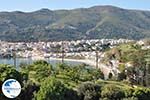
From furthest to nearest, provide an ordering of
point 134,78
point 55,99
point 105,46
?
point 105,46, point 134,78, point 55,99

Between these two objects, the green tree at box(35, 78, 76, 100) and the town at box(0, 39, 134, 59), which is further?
the town at box(0, 39, 134, 59)

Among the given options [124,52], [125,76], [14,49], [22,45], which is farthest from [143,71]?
[22,45]

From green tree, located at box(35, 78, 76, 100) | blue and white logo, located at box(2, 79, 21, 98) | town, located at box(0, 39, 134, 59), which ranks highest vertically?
blue and white logo, located at box(2, 79, 21, 98)

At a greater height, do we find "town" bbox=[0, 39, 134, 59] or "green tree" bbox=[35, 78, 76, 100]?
"green tree" bbox=[35, 78, 76, 100]

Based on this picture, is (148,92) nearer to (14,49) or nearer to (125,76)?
(125,76)

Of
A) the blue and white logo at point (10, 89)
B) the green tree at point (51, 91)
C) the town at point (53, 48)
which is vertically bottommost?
Answer: the town at point (53, 48)

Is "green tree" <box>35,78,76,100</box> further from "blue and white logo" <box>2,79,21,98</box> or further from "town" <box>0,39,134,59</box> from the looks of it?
"town" <box>0,39,134,59</box>

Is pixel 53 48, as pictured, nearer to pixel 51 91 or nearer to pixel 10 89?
pixel 51 91

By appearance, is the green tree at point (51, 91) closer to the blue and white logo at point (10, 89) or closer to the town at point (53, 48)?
the blue and white logo at point (10, 89)

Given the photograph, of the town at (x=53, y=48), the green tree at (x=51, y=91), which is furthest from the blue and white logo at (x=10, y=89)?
the town at (x=53, y=48)

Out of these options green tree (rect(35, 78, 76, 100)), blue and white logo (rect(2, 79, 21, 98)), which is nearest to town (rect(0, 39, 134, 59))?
green tree (rect(35, 78, 76, 100))

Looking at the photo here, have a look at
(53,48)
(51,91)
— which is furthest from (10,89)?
(53,48)
